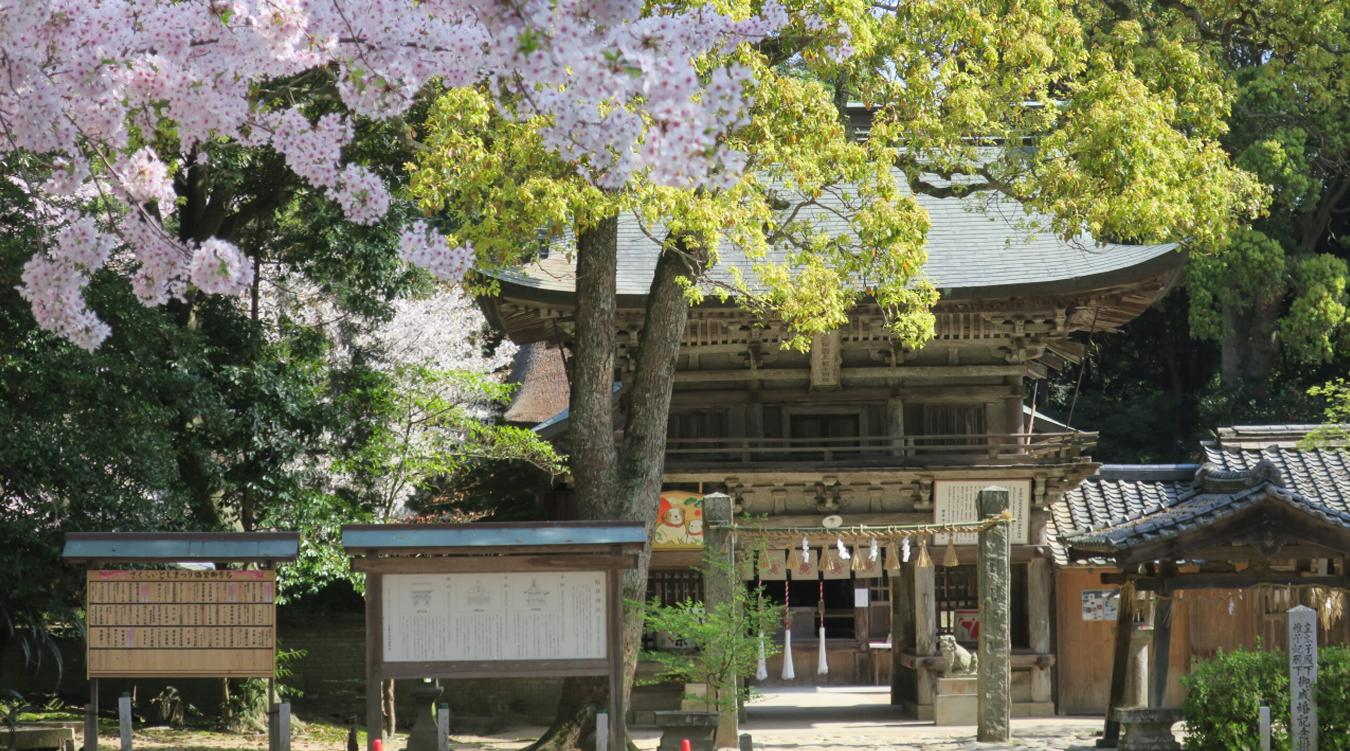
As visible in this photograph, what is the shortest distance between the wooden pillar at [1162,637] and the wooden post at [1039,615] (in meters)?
5.11

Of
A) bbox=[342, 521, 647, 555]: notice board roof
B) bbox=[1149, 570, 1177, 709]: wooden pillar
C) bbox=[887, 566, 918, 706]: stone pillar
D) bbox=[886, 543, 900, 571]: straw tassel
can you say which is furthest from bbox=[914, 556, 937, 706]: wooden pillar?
bbox=[342, 521, 647, 555]: notice board roof

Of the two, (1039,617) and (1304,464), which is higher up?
(1304,464)

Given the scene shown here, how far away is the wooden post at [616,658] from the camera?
40.4 ft

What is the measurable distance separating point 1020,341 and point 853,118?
581 cm

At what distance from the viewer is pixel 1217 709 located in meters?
13.0

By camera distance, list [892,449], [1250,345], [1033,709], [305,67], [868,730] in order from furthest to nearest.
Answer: [1250,345]
[1033,709]
[892,449]
[868,730]
[305,67]

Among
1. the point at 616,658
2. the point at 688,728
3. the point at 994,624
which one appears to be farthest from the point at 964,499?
the point at 616,658

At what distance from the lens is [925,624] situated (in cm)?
2053

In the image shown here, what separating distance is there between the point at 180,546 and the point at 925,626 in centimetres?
1121

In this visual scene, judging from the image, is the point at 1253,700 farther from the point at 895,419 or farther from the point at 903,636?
the point at 903,636

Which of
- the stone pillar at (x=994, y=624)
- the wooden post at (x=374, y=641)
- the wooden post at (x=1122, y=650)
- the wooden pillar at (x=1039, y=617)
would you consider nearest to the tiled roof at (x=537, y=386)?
the wooden pillar at (x=1039, y=617)

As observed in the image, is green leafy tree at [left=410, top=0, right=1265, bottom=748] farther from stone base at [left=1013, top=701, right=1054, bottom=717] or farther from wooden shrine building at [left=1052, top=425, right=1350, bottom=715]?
stone base at [left=1013, top=701, right=1054, bottom=717]

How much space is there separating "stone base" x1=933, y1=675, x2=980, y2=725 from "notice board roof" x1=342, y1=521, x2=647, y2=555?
27.2 feet

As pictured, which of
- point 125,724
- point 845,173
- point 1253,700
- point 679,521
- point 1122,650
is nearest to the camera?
point 125,724
